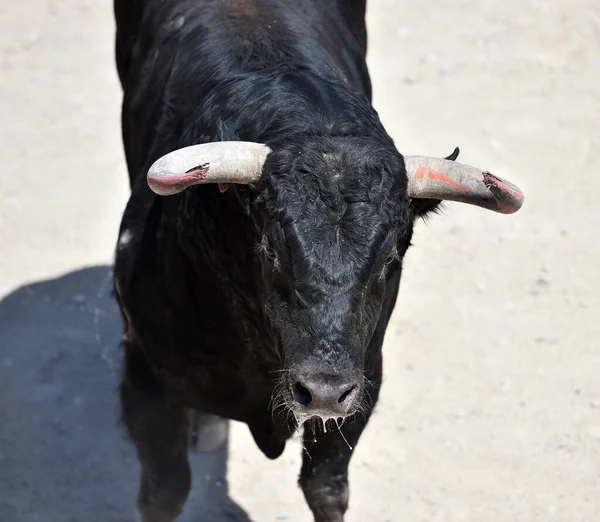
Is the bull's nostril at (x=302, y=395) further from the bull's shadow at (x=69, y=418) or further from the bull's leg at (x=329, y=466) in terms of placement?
the bull's shadow at (x=69, y=418)

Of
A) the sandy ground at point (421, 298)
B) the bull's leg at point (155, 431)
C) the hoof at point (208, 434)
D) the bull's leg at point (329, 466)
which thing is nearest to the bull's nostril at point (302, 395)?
the bull's leg at point (329, 466)

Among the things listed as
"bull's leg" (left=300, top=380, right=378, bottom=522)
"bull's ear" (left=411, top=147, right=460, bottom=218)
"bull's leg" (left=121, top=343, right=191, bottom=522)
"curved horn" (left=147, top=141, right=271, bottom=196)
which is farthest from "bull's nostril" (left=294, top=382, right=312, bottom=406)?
"bull's leg" (left=121, top=343, right=191, bottom=522)

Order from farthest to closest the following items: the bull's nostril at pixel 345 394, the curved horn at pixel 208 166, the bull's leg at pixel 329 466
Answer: the bull's leg at pixel 329 466
the curved horn at pixel 208 166
the bull's nostril at pixel 345 394

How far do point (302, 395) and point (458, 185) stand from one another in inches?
32.8

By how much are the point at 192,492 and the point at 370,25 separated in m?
5.52

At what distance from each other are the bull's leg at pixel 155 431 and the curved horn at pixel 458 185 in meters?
1.44

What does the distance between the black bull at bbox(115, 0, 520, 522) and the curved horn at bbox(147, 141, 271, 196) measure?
58mm

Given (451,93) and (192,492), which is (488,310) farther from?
(451,93)

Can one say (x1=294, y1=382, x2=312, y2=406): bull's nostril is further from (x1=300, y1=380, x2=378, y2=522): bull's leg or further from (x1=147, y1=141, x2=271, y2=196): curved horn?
(x1=300, y1=380, x2=378, y2=522): bull's leg

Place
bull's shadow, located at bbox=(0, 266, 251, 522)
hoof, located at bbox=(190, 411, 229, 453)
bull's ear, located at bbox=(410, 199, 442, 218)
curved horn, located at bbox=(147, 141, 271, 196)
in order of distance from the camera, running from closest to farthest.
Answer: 1. curved horn, located at bbox=(147, 141, 271, 196)
2. bull's ear, located at bbox=(410, 199, 442, 218)
3. bull's shadow, located at bbox=(0, 266, 251, 522)
4. hoof, located at bbox=(190, 411, 229, 453)

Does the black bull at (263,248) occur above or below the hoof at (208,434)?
above

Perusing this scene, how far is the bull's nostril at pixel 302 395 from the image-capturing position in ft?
10.3

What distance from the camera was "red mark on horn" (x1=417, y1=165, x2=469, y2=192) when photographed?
11.4 feet

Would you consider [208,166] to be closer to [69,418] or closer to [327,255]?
[327,255]
